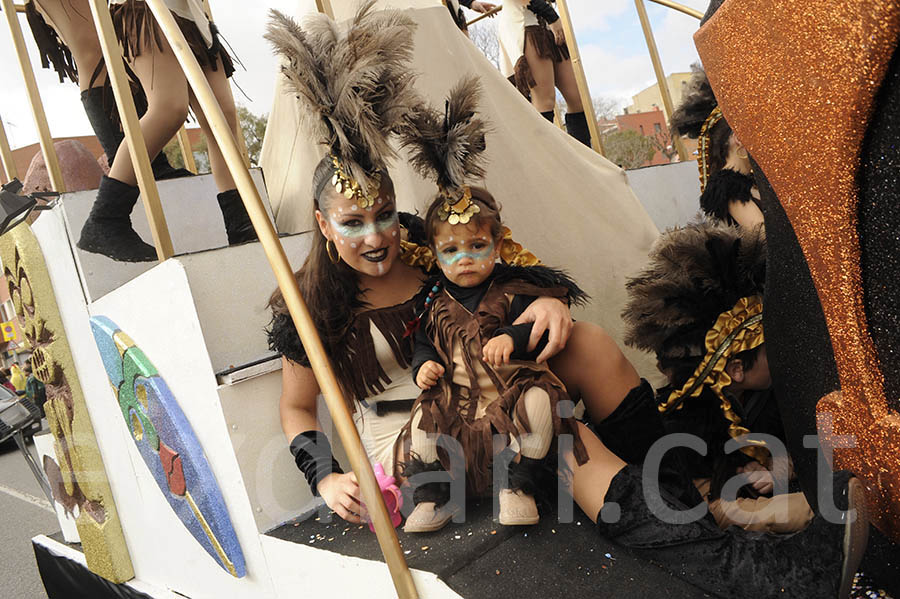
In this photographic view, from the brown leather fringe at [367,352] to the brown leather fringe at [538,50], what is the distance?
230cm

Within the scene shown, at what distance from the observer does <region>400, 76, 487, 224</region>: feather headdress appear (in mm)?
1411

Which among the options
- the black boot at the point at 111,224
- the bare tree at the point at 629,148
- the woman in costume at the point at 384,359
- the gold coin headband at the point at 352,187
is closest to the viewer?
the woman in costume at the point at 384,359

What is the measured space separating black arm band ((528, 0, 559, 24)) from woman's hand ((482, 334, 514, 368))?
2542 mm

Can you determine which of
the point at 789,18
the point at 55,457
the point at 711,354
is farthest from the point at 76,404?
the point at 789,18

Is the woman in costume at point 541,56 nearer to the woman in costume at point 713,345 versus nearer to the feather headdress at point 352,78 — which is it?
the feather headdress at point 352,78

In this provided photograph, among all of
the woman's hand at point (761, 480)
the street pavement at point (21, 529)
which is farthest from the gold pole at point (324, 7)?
the street pavement at point (21, 529)

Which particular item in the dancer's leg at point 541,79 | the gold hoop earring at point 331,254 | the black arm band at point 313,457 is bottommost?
the black arm band at point 313,457

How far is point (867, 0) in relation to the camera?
2.04 feet

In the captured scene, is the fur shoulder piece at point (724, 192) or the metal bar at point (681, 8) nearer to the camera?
the fur shoulder piece at point (724, 192)

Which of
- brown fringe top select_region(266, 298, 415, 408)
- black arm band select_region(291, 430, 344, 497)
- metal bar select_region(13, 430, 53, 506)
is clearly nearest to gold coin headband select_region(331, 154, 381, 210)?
brown fringe top select_region(266, 298, 415, 408)

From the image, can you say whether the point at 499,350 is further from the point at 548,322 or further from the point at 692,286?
the point at 692,286

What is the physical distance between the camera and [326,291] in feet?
5.23

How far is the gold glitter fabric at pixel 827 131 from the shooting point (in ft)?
2.16

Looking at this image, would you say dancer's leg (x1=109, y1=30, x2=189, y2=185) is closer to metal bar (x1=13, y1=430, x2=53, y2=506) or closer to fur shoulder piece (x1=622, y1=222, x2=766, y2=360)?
fur shoulder piece (x1=622, y1=222, x2=766, y2=360)
